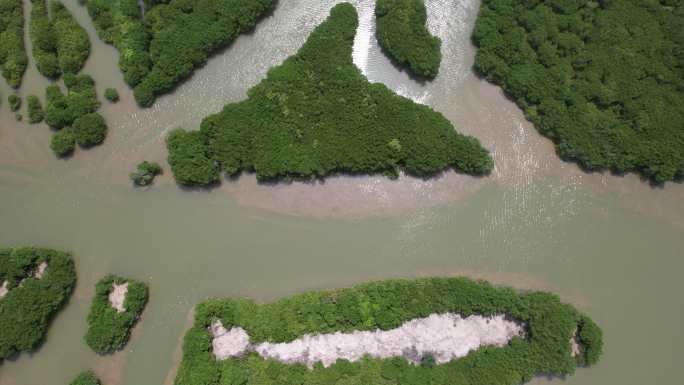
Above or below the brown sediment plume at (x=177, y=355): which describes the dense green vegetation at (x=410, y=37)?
above

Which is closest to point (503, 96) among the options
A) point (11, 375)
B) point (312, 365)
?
point (312, 365)

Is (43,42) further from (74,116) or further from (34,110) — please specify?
(74,116)

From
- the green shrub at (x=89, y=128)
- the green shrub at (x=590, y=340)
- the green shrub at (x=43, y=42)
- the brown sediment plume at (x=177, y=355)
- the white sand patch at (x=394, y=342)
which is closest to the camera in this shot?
the green shrub at (x=590, y=340)

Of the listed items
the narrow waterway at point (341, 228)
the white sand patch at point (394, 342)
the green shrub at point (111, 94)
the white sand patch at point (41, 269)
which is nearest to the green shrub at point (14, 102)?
the narrow waterway at point (341, 228)

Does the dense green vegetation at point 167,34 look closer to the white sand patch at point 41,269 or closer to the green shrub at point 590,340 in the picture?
the white sand patch at point 41,269

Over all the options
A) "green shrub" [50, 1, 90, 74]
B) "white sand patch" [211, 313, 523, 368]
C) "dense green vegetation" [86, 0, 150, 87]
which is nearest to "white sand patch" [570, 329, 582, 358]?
"white sand patch" [211, 313, 523, 368]

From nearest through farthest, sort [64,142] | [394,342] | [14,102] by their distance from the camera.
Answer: [394,342], [64,142], [14,102]

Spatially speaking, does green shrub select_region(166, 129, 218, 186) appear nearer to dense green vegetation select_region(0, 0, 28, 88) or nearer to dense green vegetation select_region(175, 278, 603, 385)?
dense green vegetation select_region(175, 278, 603, 385)

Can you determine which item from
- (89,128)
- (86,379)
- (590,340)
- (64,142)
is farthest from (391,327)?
(64,142)

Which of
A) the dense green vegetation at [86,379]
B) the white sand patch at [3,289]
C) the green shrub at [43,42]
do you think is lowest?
the dense green vegetation at [86,379]
